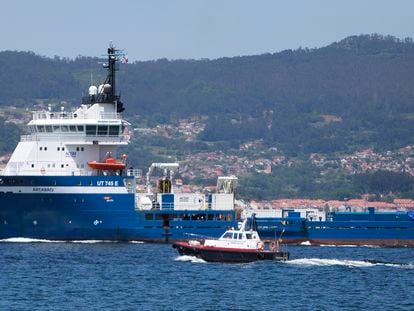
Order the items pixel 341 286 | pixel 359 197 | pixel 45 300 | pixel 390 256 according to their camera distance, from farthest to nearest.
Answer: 1. pixel 359 197
2. pixel 390 256
3. pixel 341 286
4. pixel 45 300

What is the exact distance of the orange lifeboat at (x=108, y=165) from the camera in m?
74.0

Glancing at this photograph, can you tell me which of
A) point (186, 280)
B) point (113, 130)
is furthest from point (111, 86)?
point (186, 280)

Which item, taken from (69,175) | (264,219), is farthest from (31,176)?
(264,219)

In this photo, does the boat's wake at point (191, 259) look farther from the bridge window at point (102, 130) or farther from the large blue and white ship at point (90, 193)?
the bridge window at point (102, 130)

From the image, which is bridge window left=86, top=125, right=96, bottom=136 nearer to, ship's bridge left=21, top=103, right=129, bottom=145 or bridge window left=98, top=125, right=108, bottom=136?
ship's bridge left=21, top=103, right=129, bottom=145

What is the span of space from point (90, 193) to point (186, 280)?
17.3m

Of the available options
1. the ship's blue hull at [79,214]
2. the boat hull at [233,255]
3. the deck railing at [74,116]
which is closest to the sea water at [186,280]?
the boat hull at [233,255]

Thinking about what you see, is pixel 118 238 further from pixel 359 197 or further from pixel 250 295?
pixel 359 197

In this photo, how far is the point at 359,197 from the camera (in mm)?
154000

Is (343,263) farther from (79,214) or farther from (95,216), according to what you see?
(79,214)

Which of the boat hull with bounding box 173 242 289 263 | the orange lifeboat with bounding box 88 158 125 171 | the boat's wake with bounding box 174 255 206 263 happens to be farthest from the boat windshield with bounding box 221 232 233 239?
the orange lifeboat with bounding box 88 158 125 171

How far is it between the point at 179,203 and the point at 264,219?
474 centimetres

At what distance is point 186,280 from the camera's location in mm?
57031

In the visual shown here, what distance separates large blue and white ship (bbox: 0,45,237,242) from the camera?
240 feet
